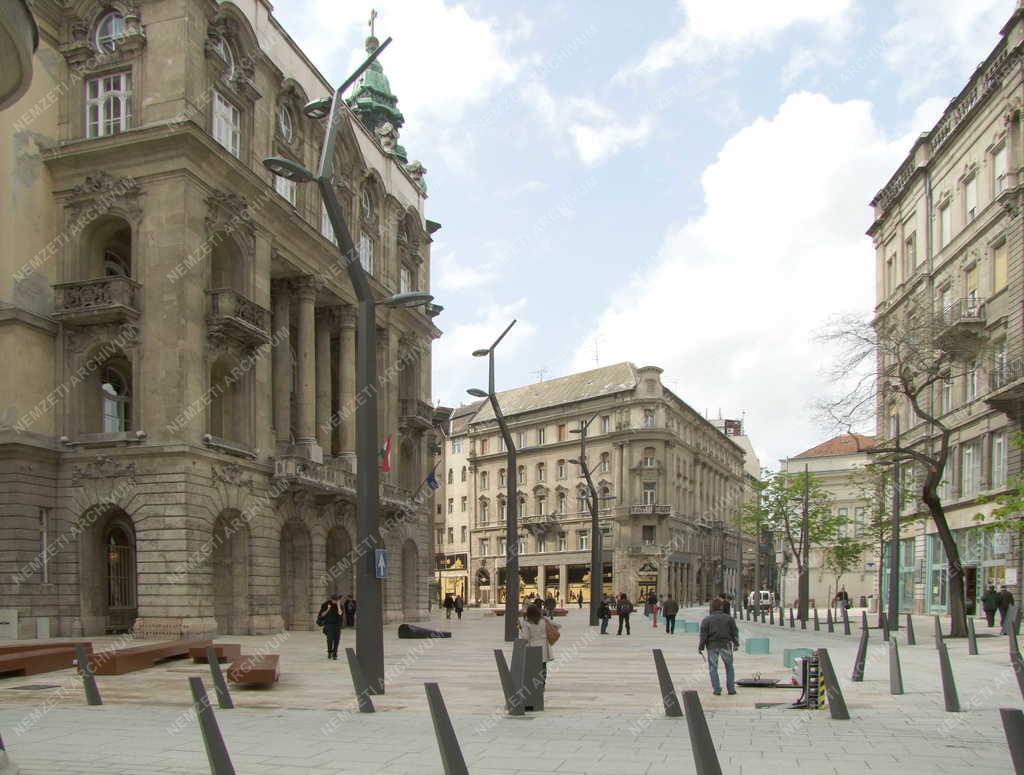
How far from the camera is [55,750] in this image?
36.7ft

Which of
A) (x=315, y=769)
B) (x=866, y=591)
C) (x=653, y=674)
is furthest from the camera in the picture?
(x=866, y=591)

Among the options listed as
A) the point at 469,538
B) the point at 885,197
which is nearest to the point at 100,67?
the point at 885,197

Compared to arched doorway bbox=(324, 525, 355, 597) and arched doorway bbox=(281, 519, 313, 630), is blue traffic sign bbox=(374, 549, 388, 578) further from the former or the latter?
arched doorway bbox=(324, 525, 355, 597)

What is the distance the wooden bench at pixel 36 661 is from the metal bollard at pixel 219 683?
7413mm

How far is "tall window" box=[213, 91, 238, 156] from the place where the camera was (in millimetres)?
34281

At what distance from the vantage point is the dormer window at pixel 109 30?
33.1 meters

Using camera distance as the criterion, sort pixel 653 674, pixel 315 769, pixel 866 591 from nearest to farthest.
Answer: pixel 315 769 → pixel 653 674 → pixel 866 591

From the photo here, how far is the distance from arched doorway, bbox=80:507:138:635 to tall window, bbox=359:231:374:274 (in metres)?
17.9

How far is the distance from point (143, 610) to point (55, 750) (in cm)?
2035

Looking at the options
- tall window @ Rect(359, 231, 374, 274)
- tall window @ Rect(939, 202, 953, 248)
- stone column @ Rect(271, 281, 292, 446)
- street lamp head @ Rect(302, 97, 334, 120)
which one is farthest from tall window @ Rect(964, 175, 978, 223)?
street lamp head @ Rect(302, 97, 334, 120)

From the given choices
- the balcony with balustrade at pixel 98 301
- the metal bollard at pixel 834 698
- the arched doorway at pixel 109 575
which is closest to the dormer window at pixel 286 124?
the balcony with balustrade at pixel 98 301

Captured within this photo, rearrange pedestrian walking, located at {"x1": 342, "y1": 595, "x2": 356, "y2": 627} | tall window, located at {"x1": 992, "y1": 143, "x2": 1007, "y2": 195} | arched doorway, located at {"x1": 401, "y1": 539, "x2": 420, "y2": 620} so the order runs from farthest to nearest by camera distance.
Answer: arched doorway, located at {"x1": 401, "y1": 539, "x2": 420, "y2": 620} → tall window, located at {"x1": 992, "y1": 143, "x2": 1007, "y2": 195} → pedestrian walking, located at {"x1": 342, "y1": 595, "x2": 356, "y2": 627}

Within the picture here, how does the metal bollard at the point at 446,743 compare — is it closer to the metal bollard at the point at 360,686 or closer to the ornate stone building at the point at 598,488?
the metal bollard at the point at 360,686

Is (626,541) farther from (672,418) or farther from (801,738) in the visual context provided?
(801,738)
